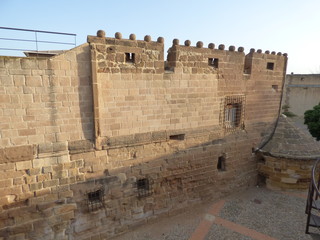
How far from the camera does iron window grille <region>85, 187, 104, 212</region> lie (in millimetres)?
5348

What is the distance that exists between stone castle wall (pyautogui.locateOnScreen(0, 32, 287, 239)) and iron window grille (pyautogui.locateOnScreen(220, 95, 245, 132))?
1.6 inches

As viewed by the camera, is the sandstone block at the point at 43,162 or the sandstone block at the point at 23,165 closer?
the sandstone block at the point at 23,165

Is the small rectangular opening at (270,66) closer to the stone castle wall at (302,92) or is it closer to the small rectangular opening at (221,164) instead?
the small rectangular opening at (221,164)

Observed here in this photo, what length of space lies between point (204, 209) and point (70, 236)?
4234 mm

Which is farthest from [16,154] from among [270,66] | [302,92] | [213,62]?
[302,92]

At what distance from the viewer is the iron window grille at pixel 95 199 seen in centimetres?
535

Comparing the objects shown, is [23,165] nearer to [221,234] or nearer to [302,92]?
[221,234]

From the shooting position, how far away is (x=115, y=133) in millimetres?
5336

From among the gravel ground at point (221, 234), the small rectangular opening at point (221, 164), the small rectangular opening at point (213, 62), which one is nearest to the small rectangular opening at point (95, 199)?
the gravel ground at point (221, 234)

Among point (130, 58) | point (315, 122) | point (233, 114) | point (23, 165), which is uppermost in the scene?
point (130, 58)

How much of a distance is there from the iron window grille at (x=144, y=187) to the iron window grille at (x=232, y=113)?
3265 millimetres

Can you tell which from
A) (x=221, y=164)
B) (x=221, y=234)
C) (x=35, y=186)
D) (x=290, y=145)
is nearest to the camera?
(x=35, y=186)

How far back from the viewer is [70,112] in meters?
4.75

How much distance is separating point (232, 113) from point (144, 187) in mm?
4108
